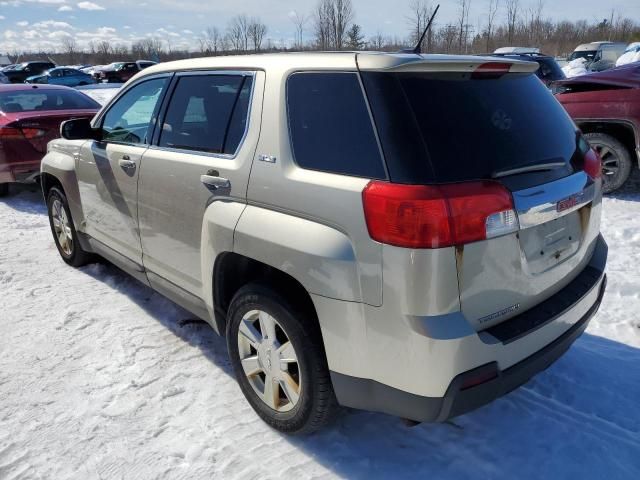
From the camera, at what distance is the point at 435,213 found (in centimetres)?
191

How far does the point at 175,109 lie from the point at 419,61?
174 cm

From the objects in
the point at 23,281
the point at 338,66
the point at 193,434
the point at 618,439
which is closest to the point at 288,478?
the point at 193,434

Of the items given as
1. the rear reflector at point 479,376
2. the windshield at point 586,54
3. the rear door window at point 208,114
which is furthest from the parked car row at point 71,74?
the rear reflector at point 479,376

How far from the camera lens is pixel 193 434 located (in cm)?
271

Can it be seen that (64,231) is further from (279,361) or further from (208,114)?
(279,361)

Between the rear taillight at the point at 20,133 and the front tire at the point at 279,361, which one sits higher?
the rear taillight at the point at 20,133

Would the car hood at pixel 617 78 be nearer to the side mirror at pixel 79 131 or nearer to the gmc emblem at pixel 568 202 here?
the gmc emblem at pixel 568 202

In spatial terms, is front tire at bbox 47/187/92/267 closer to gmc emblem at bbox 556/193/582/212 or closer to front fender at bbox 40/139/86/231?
front fender at bbox 40/139/86/231

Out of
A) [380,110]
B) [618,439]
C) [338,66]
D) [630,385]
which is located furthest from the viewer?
[630,385]

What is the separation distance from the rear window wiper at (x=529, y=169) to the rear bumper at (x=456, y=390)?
603mm

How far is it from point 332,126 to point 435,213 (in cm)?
63

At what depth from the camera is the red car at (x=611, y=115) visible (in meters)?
6.09

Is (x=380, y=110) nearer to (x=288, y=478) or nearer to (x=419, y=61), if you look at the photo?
(x=419, y=61)

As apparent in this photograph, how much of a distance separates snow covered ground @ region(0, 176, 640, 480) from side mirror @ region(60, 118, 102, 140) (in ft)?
4.40
